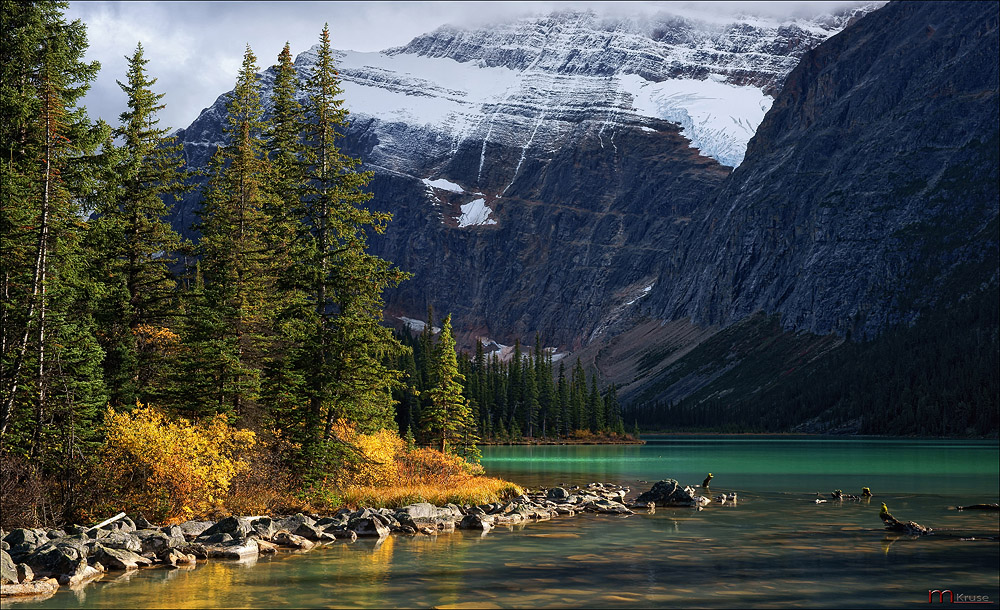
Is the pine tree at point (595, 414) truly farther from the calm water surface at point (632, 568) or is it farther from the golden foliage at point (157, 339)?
the golden foliage at point (157, 339)

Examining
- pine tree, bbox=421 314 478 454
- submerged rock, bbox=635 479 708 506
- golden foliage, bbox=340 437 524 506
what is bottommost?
submerged rock, bbox=635 479 708 506

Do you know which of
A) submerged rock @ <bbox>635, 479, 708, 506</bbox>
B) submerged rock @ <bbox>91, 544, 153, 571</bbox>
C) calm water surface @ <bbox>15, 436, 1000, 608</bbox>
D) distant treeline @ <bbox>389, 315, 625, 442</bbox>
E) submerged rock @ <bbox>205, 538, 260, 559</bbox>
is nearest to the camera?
calm water surface @ <bbox>15, 436, 1000, 608</bbox>

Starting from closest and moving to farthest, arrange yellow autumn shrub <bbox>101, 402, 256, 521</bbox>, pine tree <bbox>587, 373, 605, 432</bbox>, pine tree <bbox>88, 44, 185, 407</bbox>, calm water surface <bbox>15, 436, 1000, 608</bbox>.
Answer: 1. calm water surface <bbox>15, 436, 1000, 608</bbox>
2. yellow autumn shrub <bbox>101, 402, 256, 521</bbox>
3. pine tree <bbox>88, 44, 185, 407</bbox>
4. pine tree <bbox>587, 373, 605, 432</bbox>

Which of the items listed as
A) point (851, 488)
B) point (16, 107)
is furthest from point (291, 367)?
Result: point (851, 488)

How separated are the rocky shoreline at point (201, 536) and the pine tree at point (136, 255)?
26.5 feet

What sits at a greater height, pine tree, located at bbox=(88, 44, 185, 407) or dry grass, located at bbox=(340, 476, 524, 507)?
pine tree, located at bbox=(88, 44, 185, 407)

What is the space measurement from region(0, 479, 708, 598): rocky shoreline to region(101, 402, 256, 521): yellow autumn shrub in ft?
3.19

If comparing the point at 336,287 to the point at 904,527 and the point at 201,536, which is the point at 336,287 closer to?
the point at 201,536

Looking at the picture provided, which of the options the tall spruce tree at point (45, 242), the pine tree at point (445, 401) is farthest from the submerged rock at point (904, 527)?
the pine tree at point (445, 401)

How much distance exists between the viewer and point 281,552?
29.3m

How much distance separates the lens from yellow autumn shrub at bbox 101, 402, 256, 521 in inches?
1212

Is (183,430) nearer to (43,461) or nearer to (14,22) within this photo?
(43,461)

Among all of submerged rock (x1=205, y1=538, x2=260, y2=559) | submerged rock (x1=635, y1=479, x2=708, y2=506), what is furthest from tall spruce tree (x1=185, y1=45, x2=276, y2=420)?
submerged rock (x1=635, y1=479, x2=708, y2=506)

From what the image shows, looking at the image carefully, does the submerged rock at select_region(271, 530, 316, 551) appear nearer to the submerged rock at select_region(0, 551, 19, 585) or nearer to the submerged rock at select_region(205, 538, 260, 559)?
the submerged rock at select_region(205, 538, 260, 559)
